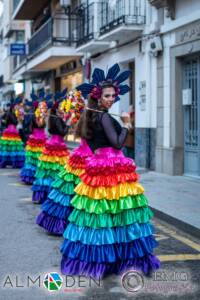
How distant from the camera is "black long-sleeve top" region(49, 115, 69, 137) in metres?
8.98

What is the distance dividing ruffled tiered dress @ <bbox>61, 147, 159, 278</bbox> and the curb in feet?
6.90

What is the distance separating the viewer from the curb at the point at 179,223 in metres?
7.29

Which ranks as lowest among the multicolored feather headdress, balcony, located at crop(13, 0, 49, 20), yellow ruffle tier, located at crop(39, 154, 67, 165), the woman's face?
→ yellow ruffle tier, located at crop(39, 154, 67, 165)

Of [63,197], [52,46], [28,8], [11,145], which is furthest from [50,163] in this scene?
[28,8]

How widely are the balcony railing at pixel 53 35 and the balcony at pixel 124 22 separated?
4043 millimetres

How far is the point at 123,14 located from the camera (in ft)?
51.0

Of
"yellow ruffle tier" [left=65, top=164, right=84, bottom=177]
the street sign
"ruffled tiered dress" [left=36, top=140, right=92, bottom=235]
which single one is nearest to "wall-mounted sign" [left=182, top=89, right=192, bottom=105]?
"ruffled tiered dress" [left=36, top=140, right=92, bottom=235]

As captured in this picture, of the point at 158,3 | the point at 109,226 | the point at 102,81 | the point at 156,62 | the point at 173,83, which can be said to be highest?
the point at 158,3

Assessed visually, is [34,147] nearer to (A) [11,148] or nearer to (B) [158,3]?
(A) [11,148]

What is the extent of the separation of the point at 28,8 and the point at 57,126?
1959 cm

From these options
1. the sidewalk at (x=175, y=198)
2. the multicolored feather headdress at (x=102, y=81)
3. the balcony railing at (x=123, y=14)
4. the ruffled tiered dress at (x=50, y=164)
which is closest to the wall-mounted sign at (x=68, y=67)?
the balcony railing at (x=123, y=14)

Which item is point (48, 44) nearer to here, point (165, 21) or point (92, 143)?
point (165, 21)

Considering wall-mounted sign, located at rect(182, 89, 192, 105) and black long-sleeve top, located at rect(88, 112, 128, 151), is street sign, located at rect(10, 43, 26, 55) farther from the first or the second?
black long-sleeve top, located at rect(88, 112, 128, 151)

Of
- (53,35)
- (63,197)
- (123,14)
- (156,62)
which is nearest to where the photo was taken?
(63,197)
